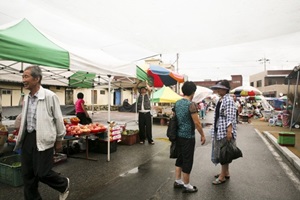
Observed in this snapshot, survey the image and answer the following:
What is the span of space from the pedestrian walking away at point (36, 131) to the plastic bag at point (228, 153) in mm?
2939

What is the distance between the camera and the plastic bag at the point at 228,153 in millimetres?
4090

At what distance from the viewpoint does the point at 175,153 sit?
Result: 3936 millimetres

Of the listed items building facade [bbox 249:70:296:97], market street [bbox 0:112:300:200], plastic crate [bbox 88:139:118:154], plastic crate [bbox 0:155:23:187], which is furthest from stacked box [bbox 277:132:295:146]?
building facade [bbox 249:70:296:97]

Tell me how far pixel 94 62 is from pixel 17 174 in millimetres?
2825

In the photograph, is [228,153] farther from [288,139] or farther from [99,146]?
[288,139]

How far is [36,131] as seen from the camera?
290 cm

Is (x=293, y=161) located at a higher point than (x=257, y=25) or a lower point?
lower

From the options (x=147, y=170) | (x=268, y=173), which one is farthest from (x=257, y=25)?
(x=147, y=170)

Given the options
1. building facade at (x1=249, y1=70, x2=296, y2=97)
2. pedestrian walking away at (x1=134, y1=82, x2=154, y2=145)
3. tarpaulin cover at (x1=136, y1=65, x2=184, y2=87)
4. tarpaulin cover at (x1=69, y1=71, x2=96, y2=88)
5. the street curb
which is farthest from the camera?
building facade at (x1=249, y1=70, x2=296, y2=97)

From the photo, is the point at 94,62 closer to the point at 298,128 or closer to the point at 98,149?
the point at 98,149

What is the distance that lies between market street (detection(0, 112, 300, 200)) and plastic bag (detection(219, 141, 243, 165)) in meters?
0.57

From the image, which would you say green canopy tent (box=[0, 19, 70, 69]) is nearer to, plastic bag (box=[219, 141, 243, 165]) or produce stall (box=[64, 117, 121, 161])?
produce stall (box=[64, 117, 121, 161])

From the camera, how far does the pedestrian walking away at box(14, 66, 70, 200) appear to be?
2.90 metres

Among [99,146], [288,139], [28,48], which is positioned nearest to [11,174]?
[28,48]
